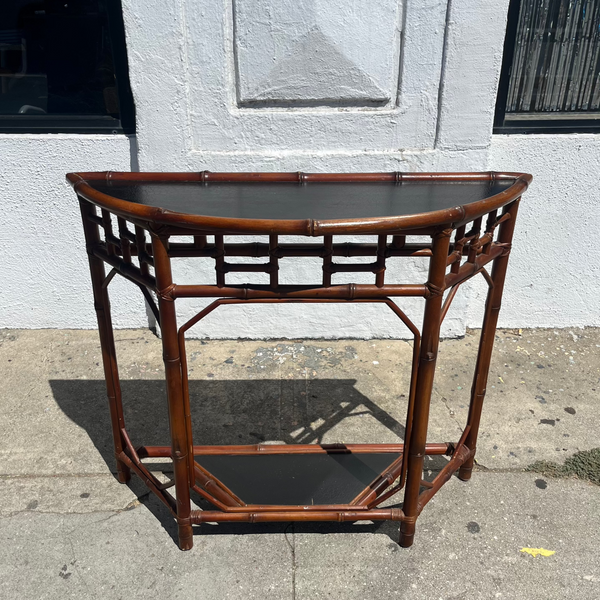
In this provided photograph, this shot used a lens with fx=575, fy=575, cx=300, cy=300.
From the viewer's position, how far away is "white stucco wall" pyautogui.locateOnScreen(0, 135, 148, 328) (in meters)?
3.34

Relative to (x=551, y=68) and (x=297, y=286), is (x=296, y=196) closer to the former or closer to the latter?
(x=297, y=286)

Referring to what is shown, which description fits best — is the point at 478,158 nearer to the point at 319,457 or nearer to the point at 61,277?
the point at 319,457

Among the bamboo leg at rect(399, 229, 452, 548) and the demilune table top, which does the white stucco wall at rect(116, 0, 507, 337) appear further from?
the bamboo leg at rect(399, 229, 452, 548)

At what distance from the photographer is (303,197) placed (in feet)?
6.59

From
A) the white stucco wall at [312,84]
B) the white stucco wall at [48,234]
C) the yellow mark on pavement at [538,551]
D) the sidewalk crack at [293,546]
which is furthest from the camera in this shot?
the white stucco wall at [48,234]

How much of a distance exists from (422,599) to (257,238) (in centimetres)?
236

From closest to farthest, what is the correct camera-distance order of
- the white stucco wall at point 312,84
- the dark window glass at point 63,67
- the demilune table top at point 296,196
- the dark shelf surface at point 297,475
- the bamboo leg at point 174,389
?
1. the demilune table top at point 296,196
2. the bamboo leg at point 174,389
3. the dark shelf surface at point 297,475
4. the white stucco wall at point 312,84
5. the dark window glass at point 63,67

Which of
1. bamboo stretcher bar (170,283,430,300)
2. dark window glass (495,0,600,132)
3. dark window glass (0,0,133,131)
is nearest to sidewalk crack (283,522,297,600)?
bamboo stretcher bar (170,283,430,300)

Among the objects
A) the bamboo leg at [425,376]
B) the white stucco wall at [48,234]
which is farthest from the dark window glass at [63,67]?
the bamboo leg at [425,376]

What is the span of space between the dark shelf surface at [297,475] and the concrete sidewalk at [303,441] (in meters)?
0.12

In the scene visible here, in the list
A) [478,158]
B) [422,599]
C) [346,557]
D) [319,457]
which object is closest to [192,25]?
[478,158]

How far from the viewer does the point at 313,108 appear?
10.4 ft

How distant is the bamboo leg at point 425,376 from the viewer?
5.72ft

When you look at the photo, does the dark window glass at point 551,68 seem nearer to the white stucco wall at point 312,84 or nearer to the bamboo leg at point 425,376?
the white stucco wall at point 312,84
